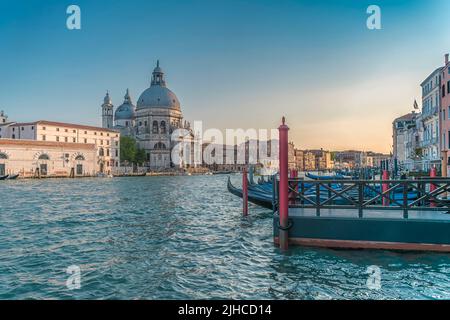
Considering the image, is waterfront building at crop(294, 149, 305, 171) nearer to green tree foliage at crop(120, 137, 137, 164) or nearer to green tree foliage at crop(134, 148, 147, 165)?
green tree foliage at crop(134, 148, 147, 165)

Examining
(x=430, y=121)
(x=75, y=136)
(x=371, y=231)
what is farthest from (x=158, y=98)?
(x=371, y=231)

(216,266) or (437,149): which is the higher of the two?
(437,149)

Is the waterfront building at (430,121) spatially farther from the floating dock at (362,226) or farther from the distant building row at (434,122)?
the floating dock at (362,226)

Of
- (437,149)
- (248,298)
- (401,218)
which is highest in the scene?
(437,149)

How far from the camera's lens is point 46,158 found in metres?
65.8

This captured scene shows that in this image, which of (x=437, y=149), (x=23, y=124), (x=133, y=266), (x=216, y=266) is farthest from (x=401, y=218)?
(x=23, y=124)

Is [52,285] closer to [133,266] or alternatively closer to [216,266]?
[133,266]

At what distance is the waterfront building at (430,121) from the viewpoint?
29.9 m

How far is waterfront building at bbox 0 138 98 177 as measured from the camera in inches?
2368

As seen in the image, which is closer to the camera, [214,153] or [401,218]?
[401,218]

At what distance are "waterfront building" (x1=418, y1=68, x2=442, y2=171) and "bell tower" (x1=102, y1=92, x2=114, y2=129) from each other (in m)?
99.5

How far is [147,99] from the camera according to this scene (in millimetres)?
107812

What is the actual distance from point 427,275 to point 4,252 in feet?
32.5

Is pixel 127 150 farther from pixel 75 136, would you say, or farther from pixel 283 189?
pixel 283 189
